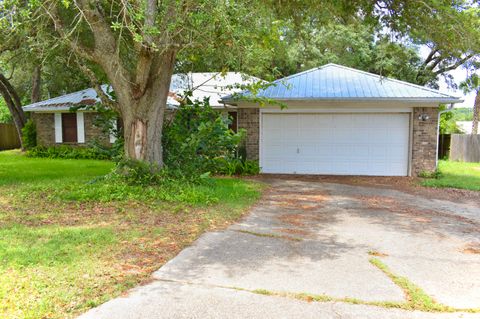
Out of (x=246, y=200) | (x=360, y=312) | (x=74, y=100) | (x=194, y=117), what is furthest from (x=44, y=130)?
(x=360, y=312)

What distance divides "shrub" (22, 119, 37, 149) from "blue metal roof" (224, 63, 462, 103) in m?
12.4

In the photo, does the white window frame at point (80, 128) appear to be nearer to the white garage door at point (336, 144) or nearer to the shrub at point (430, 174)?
the white garage door at point (336, 144)

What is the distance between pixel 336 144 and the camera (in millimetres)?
14039

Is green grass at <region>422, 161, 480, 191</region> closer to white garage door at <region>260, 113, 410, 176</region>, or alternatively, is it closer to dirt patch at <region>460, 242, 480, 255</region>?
white garage door at <region>260, 113, 410, 176</region>

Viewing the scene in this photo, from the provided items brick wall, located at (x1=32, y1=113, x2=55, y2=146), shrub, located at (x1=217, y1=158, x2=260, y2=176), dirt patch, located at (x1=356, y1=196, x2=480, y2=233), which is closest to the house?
shrub, located at (x1=217, y1=158, x2=260, y2=176)

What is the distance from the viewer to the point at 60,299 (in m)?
3.69

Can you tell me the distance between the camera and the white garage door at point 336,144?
1377 cm

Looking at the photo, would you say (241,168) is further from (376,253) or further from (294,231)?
(376,253)

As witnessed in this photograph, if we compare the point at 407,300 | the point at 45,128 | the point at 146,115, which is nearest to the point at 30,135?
the point at 45,128

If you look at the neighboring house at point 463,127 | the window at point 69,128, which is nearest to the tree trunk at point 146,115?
the window at point 69,128

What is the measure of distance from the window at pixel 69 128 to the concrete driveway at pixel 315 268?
1466cm

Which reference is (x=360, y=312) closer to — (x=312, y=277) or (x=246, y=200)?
(x=312, y=277)

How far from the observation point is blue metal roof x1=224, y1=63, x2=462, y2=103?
42.4 feet

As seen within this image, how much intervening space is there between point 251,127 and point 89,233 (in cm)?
885
